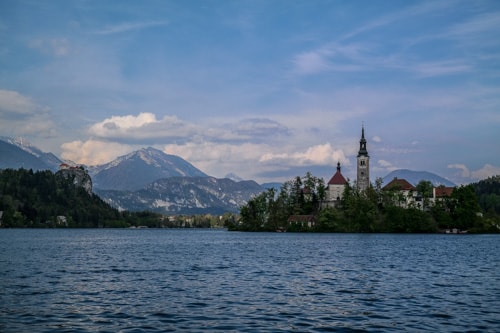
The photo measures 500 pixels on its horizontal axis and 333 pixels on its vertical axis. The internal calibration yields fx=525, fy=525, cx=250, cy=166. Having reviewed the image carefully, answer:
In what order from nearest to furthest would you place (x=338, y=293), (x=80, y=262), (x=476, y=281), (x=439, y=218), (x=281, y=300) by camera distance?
(x=281, y=300), (x=338, y=293), (x=476, y=281), (x=80, y=262), (x=439, y=218)

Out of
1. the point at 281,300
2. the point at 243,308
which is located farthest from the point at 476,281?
the point at 243,308

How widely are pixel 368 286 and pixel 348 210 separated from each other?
156323 mm

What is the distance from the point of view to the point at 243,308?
31984 mm

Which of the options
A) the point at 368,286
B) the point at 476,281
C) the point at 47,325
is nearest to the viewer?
A: the point at 47,325

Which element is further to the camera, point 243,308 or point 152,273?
point 152,273

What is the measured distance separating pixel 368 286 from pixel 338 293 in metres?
5.02

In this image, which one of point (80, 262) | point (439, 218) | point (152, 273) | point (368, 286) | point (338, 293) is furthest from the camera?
point (439, 218)

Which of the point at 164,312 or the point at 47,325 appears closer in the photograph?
the point at 47,325

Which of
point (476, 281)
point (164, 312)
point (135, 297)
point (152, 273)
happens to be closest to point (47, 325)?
point (164, 312)

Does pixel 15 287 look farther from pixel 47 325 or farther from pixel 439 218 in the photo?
pixel 439 218

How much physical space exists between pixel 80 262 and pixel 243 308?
3885 cm

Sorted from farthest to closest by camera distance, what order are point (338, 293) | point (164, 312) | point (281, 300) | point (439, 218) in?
point (439, 218)
point (338, 293)
point (281, 300)
point (164, 312)

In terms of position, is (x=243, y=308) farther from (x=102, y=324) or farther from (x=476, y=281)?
(x=476, y=281)

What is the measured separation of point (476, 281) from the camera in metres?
46.5
